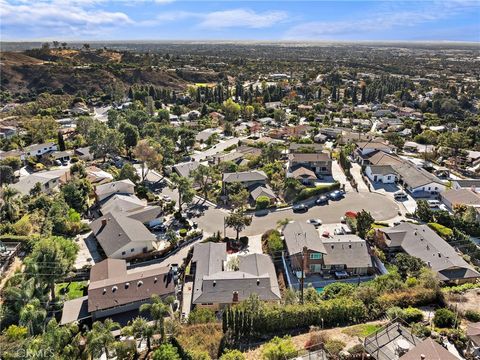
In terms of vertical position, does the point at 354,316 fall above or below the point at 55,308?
above

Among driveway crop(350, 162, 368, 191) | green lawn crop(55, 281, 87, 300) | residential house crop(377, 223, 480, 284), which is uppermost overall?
residential house crop(377, 223, 480, 284)

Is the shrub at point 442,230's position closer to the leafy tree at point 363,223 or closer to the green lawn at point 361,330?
the leafy tree at point 363,223

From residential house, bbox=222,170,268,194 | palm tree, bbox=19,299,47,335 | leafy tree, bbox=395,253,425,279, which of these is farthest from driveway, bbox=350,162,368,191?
palm tree, bbox=19,299,47,335

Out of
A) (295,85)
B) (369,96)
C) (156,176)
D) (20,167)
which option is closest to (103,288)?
(156,176)

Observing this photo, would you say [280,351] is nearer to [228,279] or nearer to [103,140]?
[228,279]

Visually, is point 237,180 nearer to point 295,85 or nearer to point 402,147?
point 402,147

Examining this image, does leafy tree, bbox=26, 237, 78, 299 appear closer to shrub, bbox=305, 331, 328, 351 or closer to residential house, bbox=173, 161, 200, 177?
shrub, bbox=305, 331, 328, 351
